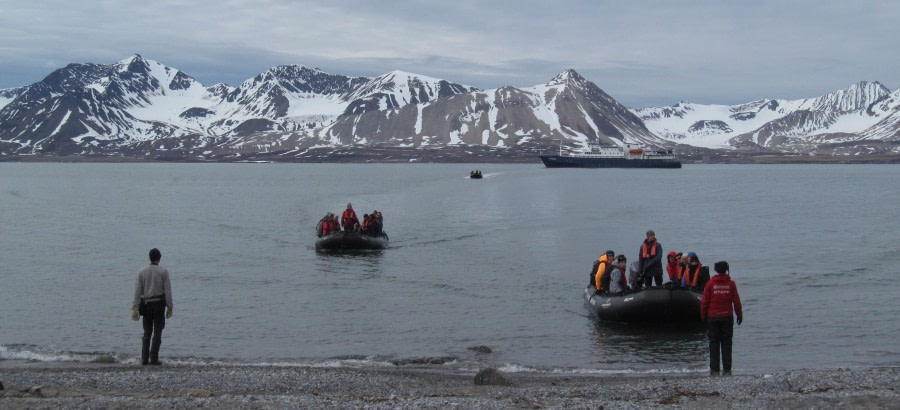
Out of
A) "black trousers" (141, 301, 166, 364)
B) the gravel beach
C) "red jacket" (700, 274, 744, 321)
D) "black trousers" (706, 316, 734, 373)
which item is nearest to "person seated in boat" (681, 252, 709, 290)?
the gravel beach

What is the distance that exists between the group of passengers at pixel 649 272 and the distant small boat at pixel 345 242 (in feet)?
62.9

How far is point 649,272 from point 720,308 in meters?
8.23

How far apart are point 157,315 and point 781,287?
23.7 metres

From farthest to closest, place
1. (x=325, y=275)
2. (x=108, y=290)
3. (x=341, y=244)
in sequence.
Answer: (x=341, y=244), (x=325, y=275), (x=108, y=290)

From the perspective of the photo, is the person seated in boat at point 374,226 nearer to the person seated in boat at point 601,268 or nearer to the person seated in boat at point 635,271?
the person seated in boat at point 601,268

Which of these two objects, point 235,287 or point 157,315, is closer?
point 157,315

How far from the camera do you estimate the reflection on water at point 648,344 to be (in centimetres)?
2192

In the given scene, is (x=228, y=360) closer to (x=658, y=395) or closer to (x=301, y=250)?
(x=658, y=395)

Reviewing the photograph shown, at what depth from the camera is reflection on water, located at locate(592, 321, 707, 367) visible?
71.9 feet

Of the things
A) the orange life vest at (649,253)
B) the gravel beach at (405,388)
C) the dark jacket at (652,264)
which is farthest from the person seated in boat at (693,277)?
the gravel beach at (405,388)

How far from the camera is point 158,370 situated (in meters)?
18.2

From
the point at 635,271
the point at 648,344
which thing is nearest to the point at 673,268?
the point at 635,271

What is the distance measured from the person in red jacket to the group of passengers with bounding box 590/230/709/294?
5.97 m

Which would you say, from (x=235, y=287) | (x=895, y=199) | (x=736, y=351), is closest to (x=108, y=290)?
(x=235, y=287)
